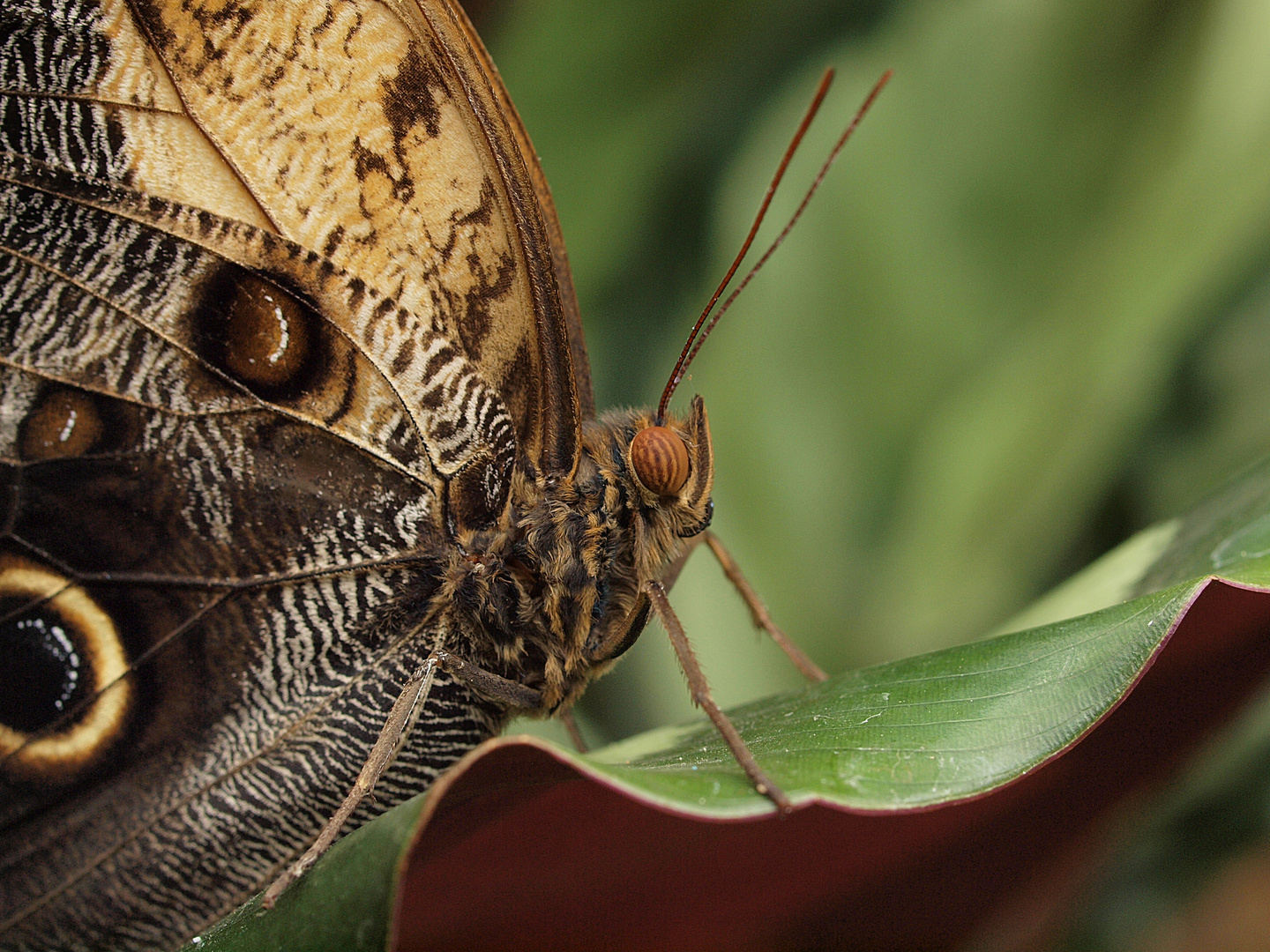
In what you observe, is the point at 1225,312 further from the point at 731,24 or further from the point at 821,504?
the point at 731,24

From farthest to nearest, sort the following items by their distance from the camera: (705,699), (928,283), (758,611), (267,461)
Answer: (928,283) → (758,611) → (267,461) → (705,699)

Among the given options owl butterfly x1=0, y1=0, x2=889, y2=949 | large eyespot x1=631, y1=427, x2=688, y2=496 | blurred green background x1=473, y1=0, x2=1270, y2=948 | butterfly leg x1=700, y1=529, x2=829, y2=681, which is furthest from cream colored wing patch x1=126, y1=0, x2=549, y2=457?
blurred green background x1=473, y1=0, x2=1270, y2=948

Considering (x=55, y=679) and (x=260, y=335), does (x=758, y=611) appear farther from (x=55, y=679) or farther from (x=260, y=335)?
(x=55, y=679)

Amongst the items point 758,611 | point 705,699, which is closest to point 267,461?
point 705,699

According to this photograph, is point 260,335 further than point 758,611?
No

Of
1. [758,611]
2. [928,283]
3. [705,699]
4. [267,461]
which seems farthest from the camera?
[928,283]

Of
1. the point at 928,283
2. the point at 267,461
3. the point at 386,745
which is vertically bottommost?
the point at 386,745

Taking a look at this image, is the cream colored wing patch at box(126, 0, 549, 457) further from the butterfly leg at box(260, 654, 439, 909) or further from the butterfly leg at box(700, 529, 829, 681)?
the butterfly leg at box(700, 529, 829, 681)

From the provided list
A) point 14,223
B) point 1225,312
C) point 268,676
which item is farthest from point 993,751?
point 1225,312
